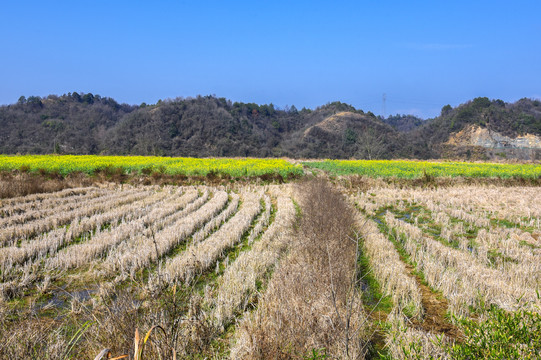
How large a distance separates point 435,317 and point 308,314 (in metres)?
2.49

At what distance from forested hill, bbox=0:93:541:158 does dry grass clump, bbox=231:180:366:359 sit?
4728 centimetres

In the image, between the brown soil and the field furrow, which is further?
the field furrow

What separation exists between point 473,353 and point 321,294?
1.84 meters

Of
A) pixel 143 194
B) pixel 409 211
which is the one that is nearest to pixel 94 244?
pixel 143 194

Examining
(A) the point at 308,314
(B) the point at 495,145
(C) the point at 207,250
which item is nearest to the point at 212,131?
(B) the point at 495,145

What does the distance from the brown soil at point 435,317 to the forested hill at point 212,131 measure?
47794 millimetres

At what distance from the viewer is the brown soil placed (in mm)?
4355

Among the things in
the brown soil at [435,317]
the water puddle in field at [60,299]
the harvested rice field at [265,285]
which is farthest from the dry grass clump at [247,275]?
the brown soil at [435,317]

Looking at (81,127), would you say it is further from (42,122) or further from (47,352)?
(47,352)

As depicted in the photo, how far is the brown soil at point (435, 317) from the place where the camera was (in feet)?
14.3

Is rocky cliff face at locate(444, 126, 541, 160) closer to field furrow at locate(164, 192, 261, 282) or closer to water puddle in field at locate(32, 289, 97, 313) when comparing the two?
field furrow at locate(164, 192, 261, 282)

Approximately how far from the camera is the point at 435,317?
4.77 metres

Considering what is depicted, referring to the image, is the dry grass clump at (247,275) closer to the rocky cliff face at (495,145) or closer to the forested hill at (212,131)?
the forested hill at (212,131)

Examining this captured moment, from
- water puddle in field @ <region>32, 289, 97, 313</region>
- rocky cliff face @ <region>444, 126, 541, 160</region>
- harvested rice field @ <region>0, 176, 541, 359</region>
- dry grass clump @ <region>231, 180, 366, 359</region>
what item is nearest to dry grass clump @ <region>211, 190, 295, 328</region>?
harvested rice field @ <region>0, 176, 541, 359</region>
